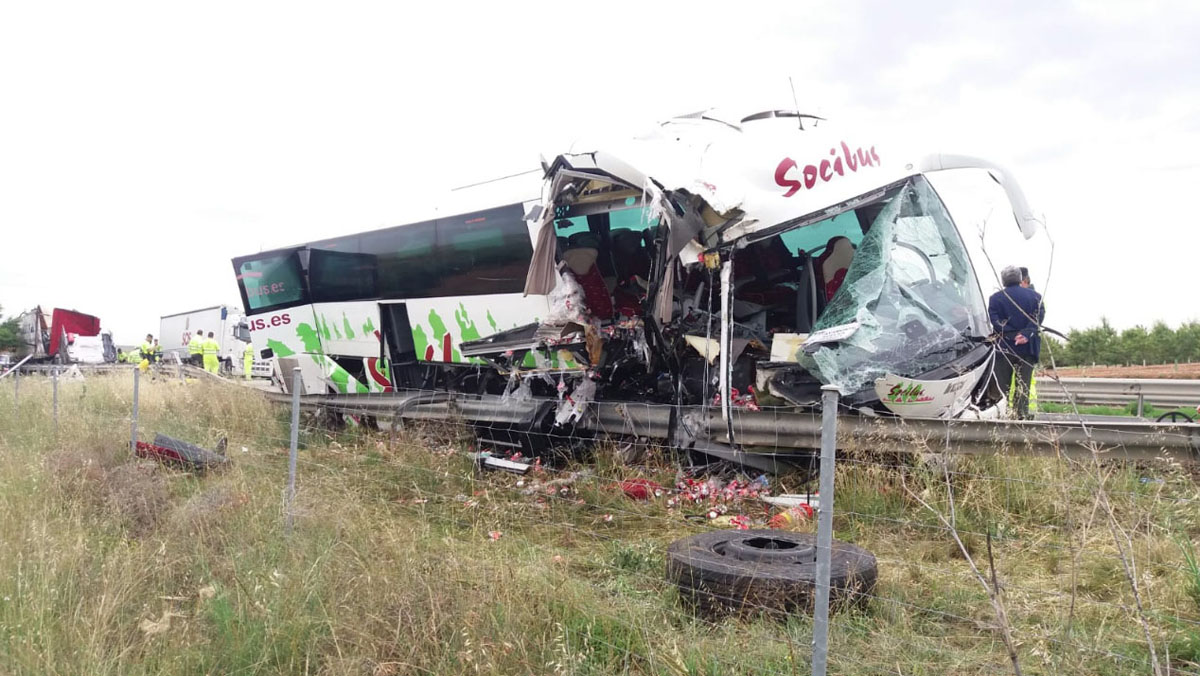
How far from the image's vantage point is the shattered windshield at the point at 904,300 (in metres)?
5.59

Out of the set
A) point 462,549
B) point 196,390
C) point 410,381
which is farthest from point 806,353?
point 196,390

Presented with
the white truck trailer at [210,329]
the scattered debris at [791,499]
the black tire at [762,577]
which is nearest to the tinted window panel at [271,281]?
the scattered debris at [791,499]

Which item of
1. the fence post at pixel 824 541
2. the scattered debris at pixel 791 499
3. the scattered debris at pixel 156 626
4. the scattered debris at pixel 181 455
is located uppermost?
the fence post at pixel 824 541

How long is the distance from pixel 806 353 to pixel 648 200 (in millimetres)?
1713

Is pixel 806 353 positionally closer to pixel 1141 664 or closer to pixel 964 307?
pixel 964 307

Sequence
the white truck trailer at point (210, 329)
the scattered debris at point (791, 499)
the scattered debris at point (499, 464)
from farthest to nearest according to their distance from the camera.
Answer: the white truck trailer at point (210, 329)
the scattered debris at point (499, 464)
the scattered debris at point (791, 499)

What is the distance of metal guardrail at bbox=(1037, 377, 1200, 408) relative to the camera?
11.1 m

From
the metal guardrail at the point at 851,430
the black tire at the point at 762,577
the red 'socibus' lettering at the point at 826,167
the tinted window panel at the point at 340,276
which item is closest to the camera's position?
the black tire at the point at 762,577

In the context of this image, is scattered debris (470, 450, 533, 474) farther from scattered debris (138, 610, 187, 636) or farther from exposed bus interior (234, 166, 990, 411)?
scattered debris (138, 610, 187, 636)

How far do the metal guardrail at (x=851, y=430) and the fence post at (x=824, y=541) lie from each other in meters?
1.22

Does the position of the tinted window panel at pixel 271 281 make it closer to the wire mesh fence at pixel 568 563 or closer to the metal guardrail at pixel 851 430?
the metal guardrail at pixel 851 430

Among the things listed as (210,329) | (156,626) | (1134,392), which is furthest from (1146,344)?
(210,329)

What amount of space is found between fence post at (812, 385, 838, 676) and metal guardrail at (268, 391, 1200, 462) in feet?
4.01

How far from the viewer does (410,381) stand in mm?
10266
